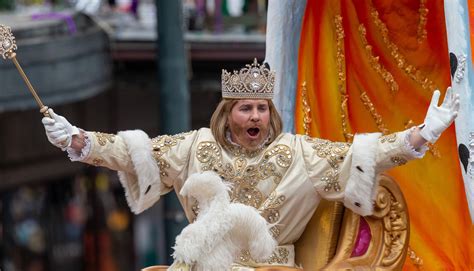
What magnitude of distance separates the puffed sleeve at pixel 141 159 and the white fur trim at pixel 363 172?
704 millimetres

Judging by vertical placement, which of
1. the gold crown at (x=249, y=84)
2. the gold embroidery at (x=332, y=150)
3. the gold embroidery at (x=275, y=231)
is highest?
the gold crown at (x=249, y=84)

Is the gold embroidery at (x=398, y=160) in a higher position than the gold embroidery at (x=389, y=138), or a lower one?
lower

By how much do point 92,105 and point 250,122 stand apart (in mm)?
11572

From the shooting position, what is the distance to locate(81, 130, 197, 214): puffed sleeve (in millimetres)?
7418

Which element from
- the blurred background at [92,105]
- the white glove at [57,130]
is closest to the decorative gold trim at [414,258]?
the white glove at [57,130]

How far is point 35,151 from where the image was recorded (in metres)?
18.3

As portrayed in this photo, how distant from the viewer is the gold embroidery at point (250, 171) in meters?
7.43

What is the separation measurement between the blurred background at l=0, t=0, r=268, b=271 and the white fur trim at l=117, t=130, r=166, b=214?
659 cm

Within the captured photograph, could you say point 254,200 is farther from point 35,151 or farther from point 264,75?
point 35,151

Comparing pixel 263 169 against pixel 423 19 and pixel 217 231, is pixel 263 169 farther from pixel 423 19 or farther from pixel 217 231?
pixel 423 19

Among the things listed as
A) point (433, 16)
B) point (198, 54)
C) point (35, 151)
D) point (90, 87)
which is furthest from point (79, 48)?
point (433, 16)

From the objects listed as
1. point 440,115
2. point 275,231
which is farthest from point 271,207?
point 440,115

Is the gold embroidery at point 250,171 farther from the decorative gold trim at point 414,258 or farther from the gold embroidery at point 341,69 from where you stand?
the decorative gold trim at point 414,258

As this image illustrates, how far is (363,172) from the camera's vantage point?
286 inches
